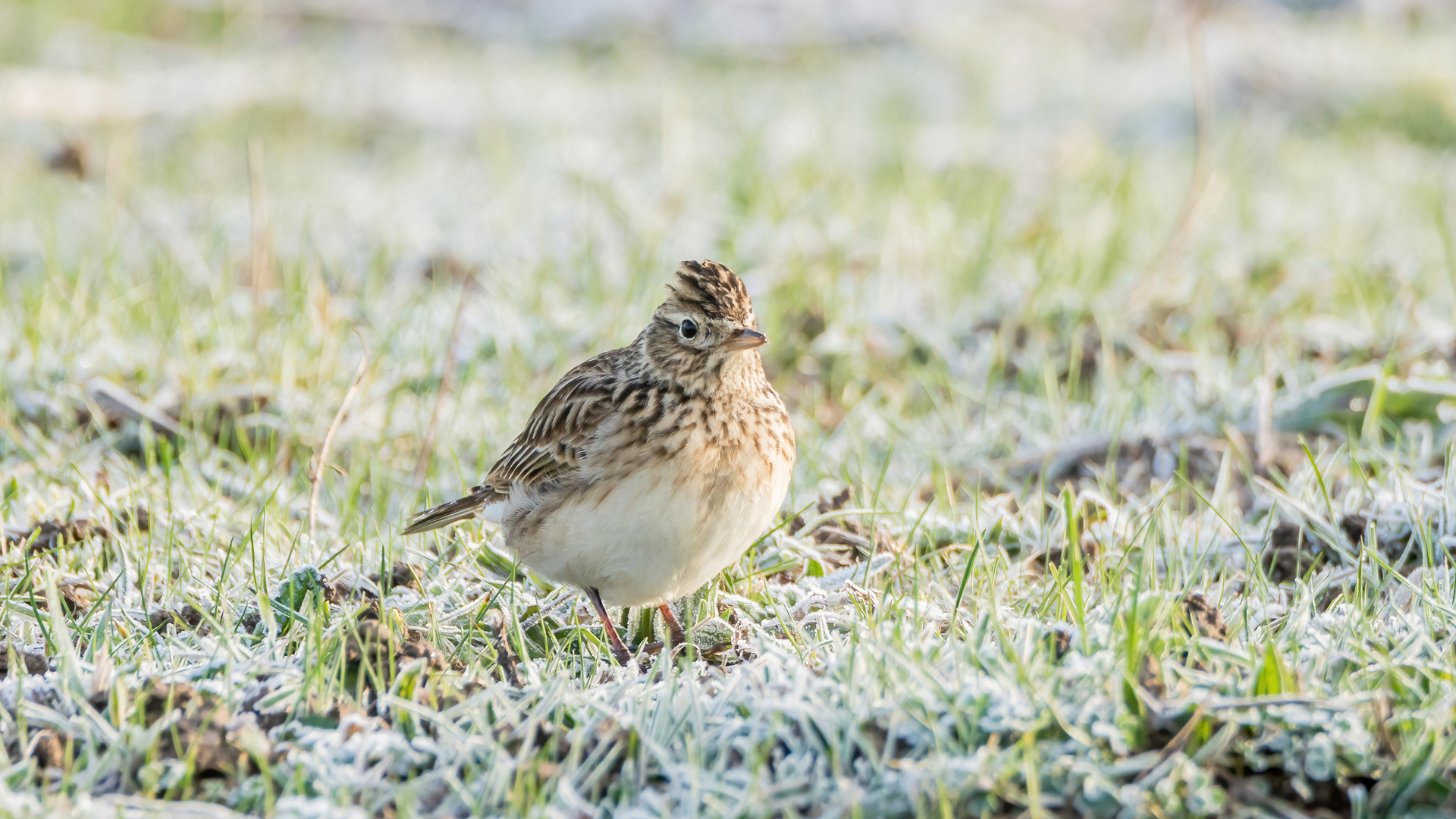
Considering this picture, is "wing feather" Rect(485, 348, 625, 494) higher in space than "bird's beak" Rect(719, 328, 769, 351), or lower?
lower

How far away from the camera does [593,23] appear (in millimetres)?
15492

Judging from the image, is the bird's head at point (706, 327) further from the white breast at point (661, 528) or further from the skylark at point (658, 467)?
the white breast at point (661, 528)

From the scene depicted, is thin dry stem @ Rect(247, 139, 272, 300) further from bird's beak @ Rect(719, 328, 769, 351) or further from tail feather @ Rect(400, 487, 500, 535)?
bird's beak @ Rect(719, 328, 769, 351)

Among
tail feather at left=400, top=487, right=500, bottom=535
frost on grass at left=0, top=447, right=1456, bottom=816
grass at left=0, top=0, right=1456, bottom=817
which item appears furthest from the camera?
tail feather at left=400, top=487, right=500, bottom=535

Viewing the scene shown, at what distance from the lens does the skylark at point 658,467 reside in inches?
138

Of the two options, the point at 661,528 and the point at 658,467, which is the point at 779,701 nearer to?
the point at 661,528

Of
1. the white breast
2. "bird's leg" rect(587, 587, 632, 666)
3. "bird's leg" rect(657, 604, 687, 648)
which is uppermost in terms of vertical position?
the white breast

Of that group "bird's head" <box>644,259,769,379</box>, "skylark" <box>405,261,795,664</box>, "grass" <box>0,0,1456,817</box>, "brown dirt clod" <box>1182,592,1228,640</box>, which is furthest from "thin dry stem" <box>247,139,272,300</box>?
"brown dirt clod" <box>1182,592,1228,640</box>

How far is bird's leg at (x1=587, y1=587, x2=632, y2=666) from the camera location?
3615 millimetres

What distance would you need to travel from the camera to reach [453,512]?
4.03 meters

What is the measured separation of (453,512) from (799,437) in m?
1.68

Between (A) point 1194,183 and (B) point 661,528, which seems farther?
(A) point 1194,183

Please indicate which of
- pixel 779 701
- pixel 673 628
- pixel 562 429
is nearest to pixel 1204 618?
pixel 779 701

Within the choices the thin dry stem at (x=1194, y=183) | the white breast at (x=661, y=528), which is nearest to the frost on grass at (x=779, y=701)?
the white breast at (x=661, y=528)
